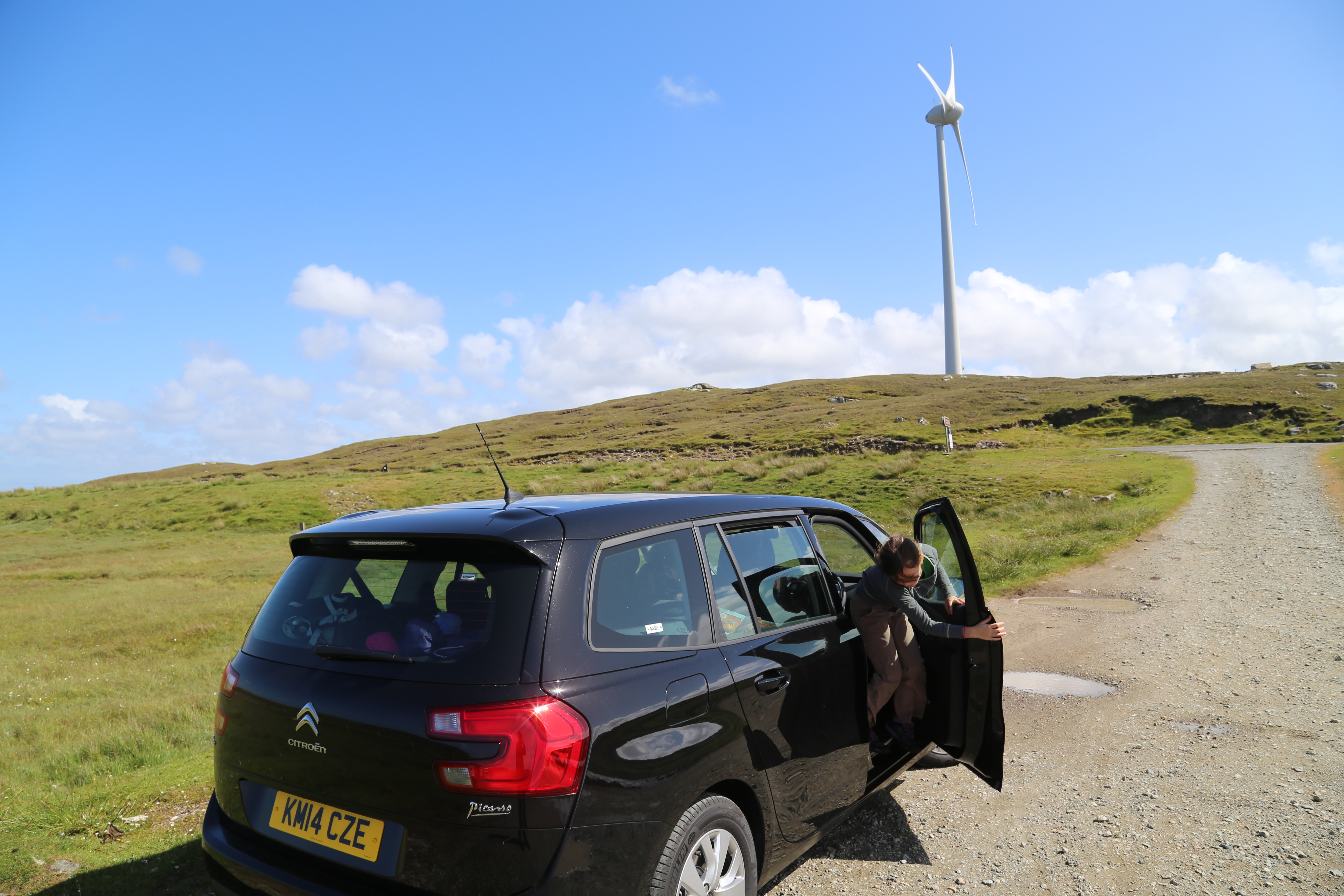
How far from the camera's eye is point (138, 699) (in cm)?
781

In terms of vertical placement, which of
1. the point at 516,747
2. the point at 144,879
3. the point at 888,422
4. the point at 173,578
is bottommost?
the point at 173,578

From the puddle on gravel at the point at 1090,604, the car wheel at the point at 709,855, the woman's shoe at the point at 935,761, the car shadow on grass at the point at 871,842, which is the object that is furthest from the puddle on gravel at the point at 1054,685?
the car wheel at the point at 709,855

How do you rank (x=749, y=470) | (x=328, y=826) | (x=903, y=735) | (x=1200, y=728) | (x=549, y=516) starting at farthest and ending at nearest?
(x=749, y=470), (x=1200, y=728), (x=903, y=735), (x=549, y=516), (x=328, y=826)

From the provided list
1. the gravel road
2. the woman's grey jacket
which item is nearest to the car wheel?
the gravel road

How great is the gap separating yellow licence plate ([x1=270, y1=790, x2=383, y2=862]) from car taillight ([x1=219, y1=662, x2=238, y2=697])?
0.47 metres

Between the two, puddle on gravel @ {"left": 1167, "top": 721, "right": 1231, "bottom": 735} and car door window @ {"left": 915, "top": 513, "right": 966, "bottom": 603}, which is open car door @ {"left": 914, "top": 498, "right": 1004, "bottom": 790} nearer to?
car door window @ {"left": 915, "top": 513, "right": 966, "bottom": 603}

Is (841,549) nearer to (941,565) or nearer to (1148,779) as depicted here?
(941,565)

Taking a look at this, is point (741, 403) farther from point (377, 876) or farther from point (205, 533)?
point (377, 876)

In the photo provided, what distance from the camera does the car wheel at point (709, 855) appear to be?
2.56 meters

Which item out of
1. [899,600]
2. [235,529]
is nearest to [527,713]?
[899,600]

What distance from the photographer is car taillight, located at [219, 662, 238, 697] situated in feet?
9.66

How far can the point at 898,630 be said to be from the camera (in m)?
4.05

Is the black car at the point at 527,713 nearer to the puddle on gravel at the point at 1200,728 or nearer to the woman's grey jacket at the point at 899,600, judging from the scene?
the woman's grey jacket at the point at 899,600

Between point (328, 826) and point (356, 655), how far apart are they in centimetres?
55
